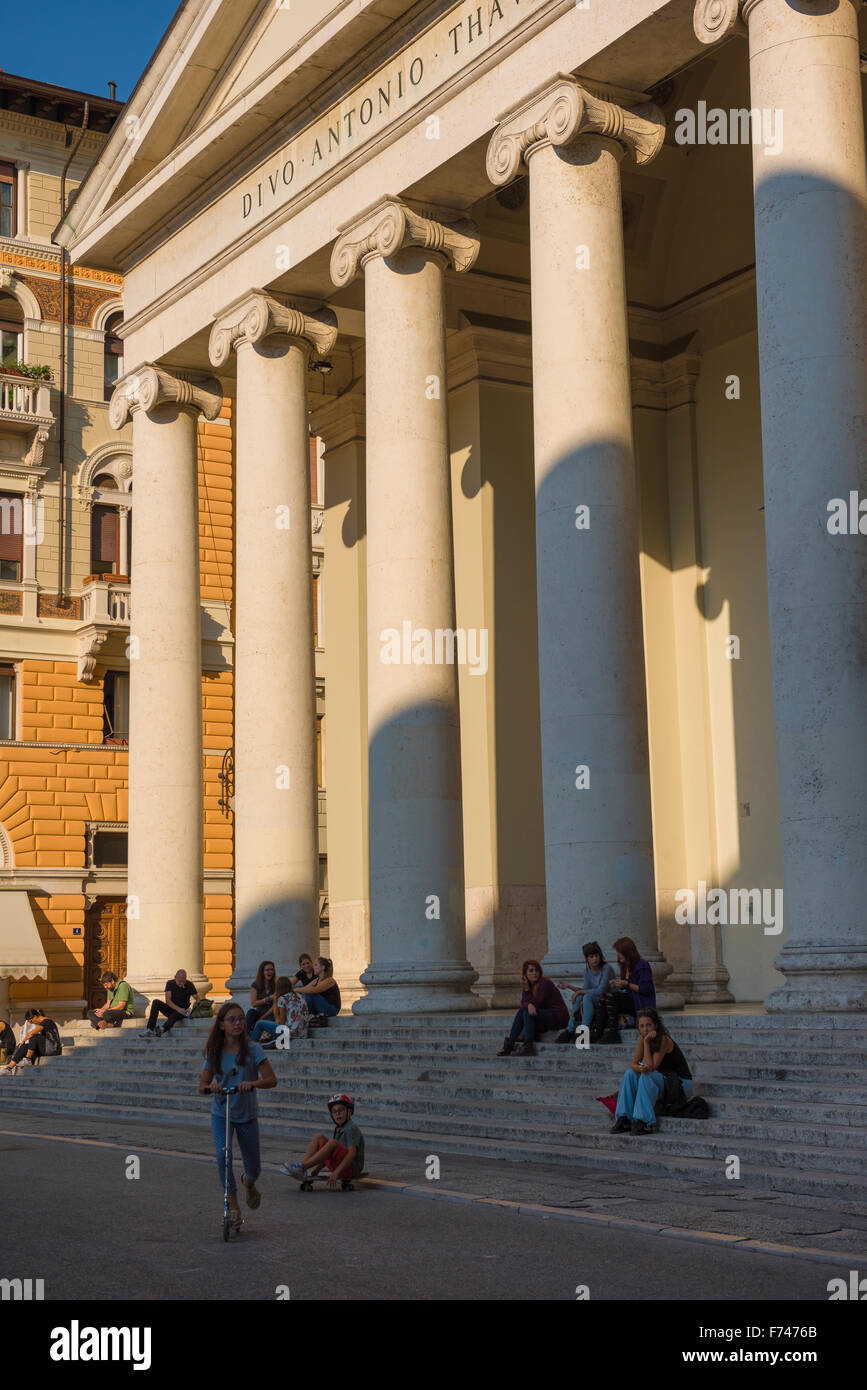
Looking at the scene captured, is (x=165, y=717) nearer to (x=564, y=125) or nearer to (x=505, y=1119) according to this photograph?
(x=564, y=125)

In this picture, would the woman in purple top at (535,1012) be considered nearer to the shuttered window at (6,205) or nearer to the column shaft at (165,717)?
the column shaft at (165,717)

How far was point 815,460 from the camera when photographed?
17.1 meters

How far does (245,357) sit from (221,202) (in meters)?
3.13

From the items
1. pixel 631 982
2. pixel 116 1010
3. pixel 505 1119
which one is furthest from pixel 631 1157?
pixel 116 1010

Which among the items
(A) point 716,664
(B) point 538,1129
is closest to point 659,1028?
(B) point 538,1129

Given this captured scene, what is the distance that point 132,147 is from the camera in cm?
3008

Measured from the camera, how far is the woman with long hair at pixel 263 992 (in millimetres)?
23953

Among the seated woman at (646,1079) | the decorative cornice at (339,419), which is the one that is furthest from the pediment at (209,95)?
the seated woman at (646,1079)

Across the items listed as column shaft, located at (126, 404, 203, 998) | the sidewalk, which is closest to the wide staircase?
the sidewalk

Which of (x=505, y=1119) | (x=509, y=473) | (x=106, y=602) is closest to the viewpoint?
(x=505, y=1119)

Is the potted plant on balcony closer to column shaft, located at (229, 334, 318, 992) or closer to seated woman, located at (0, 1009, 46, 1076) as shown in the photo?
column shaft, located at (229, 334, 318, 992)

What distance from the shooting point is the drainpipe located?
44062 mm

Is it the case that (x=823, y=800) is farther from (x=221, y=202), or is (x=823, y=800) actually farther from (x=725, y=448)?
(x=221, y=202)

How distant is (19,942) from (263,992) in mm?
18093
